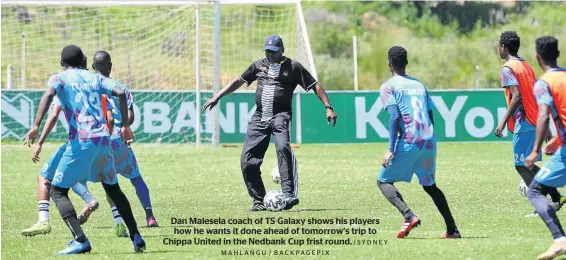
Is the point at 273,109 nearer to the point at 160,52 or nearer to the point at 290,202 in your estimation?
the point at 290,202

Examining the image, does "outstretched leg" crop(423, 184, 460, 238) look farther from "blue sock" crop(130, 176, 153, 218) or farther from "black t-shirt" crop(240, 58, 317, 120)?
"black t-shirt" crop(240, 58, 317, 120)

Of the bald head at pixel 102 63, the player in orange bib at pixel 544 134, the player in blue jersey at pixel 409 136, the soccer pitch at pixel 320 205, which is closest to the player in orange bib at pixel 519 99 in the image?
the soccer pitch at pixel 320 205

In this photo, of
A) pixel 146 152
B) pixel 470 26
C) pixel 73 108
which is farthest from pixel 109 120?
pixel 470 26

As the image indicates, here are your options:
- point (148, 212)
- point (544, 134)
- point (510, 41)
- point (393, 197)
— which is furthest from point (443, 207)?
point (148, 212)

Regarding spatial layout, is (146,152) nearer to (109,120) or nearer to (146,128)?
(146,128)

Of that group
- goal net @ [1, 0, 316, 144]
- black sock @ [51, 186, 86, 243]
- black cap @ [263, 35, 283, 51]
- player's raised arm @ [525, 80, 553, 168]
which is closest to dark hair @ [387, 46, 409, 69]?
player's raised arm @ [525, 80, 553, 168]

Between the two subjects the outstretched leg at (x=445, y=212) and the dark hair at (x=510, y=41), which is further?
the dark hair at (x=510, y=41)

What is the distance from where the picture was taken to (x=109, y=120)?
13.4 meters

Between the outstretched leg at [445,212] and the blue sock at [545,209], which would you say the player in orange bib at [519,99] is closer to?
the outstretched leg at [445,212]

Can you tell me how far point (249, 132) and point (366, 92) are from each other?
14045 millimetres

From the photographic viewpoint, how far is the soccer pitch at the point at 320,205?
1145 cm

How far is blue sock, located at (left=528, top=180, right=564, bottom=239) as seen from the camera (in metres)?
10.4

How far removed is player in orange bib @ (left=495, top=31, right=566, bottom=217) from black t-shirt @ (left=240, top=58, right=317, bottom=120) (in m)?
2.75

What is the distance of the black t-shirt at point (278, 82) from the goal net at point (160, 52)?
12630 mm
